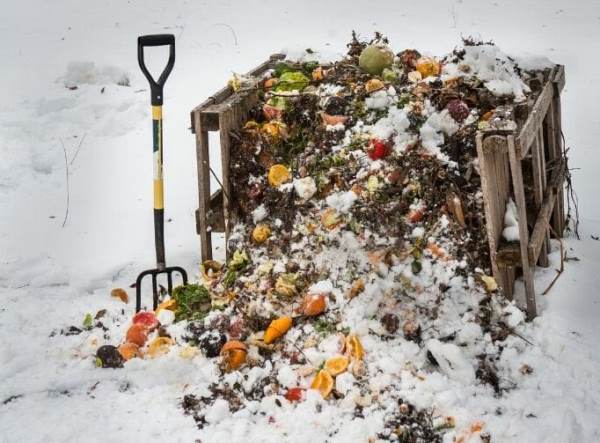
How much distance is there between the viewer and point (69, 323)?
13.2ft

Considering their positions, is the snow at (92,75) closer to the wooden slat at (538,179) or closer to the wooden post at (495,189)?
the wooden slat at (538,179)

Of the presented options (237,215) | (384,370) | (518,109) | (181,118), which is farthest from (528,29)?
(384,370)

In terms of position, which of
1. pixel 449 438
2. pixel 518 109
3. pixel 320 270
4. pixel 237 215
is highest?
pixel 518 109

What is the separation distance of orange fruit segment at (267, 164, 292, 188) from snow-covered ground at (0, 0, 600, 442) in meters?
1.02

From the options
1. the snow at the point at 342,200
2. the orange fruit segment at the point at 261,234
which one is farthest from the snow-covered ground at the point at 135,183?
the snow at the point at 342,200

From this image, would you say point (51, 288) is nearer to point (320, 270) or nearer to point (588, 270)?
point (320, 270)

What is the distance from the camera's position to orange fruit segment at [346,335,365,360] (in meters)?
3.36

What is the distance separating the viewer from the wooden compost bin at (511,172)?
3.44 meters

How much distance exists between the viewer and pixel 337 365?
334 centimetres

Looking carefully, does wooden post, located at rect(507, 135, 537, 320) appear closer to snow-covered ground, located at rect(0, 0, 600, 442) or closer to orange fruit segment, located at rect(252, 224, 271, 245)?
snow-covered ground, located at rect(0, 0, 600, 442)

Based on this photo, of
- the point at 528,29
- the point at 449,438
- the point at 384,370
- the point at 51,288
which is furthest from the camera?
the point at 528,29

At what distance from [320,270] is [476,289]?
846 millimetres

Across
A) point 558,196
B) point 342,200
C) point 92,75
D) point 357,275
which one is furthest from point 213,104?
point 92,75

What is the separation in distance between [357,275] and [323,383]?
0.68 m
